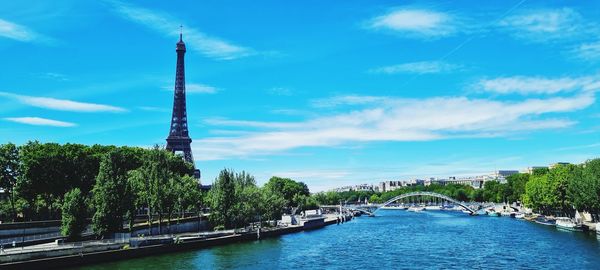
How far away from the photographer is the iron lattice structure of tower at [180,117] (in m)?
110

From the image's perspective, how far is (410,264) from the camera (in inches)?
1721

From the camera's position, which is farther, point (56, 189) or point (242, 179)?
point (242, 179)

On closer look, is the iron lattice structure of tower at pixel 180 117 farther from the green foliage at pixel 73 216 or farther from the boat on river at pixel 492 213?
the boat on river at pixel 492 213

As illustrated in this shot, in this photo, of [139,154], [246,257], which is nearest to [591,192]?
[246,257]

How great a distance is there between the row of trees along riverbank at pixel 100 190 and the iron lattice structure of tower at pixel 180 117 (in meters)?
34.1

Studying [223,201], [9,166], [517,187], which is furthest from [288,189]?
[9,166]

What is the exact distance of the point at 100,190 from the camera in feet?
156

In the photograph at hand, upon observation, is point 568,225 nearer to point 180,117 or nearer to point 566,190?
point 566,190

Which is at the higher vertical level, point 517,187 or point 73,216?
point 517,187

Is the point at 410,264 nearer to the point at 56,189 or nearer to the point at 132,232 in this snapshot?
the point at 132,232

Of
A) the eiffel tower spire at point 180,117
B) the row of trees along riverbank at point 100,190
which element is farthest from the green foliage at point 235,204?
the eiffel tower spire at point 180,117

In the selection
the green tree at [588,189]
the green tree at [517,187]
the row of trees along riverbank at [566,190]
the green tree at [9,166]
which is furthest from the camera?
the green tree at [517,187]

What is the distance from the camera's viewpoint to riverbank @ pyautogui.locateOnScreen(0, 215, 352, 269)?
35031 millimetres

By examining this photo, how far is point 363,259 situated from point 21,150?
3673cm
